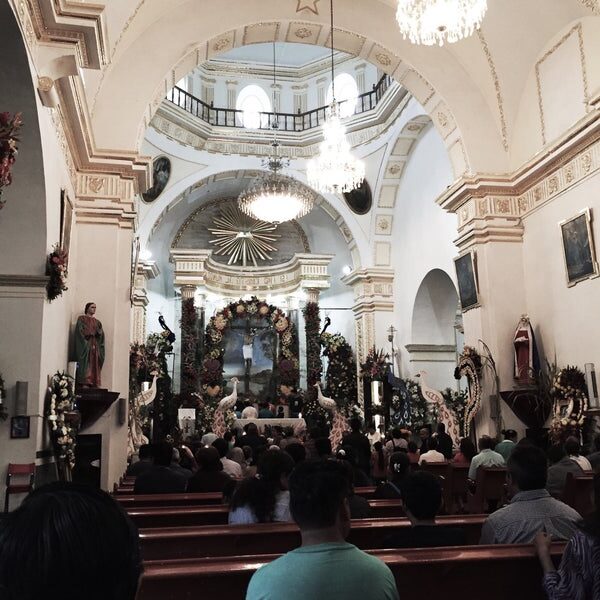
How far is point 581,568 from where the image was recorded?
213 centimetres

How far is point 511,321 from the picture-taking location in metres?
11.5

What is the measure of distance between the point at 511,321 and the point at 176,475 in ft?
23.4

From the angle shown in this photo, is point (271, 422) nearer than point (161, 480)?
No

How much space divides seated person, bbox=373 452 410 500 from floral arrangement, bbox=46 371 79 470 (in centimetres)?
379

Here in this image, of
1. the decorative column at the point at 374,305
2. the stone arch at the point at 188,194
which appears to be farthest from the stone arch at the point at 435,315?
the stone arch at the point at 188,194

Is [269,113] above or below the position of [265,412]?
above

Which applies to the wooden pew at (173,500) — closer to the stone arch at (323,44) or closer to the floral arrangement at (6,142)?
the floral arrangement at (6,142)

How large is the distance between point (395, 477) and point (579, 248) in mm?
5923

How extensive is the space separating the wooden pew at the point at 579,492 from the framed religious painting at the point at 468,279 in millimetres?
6453

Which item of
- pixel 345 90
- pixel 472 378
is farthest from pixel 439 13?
pixel 345 90

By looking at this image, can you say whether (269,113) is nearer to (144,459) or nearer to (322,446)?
(144,459)

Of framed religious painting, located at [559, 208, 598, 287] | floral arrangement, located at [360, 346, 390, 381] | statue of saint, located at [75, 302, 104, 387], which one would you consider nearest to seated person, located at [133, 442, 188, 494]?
statue of saint, located at [75, 302, 104, 387]

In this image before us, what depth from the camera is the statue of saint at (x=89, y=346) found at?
30.1ft

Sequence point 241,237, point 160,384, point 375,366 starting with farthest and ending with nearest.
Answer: point 241,237, point 160,384, point 375,366
